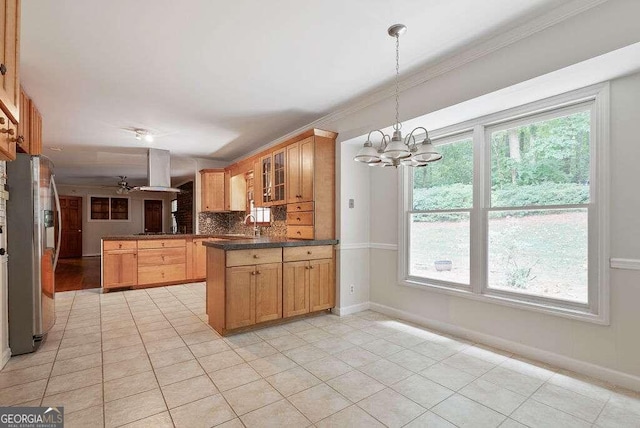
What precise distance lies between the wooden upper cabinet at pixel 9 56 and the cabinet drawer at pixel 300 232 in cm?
279

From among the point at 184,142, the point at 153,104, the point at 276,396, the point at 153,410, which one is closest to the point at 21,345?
the point at 153,410

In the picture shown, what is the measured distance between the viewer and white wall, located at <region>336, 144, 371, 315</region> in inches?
151

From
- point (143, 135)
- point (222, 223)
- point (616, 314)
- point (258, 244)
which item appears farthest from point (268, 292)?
point (222, 223)

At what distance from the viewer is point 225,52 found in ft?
8.39

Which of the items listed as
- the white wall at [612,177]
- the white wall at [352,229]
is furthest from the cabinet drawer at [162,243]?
the white wall at [612,177]

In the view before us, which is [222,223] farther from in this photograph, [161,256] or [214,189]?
[161,256]

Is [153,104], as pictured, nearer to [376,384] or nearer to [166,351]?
[166,351]

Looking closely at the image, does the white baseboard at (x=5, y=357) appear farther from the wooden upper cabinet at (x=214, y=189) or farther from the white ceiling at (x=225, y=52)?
the wooden upper cabinet at (x=214, y=189)

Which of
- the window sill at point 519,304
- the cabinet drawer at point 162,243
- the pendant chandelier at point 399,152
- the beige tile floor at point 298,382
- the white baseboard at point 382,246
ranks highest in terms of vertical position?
the pendant chandelier at point 399,152

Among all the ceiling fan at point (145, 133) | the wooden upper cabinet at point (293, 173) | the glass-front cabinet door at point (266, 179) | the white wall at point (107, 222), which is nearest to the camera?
the wooden upper cabinet at point (293, 173)

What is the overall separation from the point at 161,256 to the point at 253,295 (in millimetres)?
3100

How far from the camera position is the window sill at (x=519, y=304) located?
7.47ft

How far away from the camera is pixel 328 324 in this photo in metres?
3.46

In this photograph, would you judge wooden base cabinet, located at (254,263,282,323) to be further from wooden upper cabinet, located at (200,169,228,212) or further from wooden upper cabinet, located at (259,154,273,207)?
wooden upper cabinet, located at (200,169,228,212)
